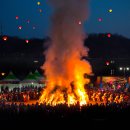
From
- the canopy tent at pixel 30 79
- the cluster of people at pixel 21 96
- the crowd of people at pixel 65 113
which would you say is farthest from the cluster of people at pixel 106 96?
the canopy tent at pixel 30 79

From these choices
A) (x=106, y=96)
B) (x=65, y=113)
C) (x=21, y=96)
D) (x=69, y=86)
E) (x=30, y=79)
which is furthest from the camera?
(x=30, y=79)

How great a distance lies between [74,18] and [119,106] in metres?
A: 11.3

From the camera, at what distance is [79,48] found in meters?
32.8

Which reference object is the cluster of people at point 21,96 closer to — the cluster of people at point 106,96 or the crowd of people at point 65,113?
the cluster of people at point 106,96

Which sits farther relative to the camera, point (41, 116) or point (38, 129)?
point (41, 116)

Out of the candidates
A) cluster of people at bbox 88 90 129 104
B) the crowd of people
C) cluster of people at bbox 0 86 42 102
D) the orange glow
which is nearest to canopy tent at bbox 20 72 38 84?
cluster of people at bbox 0 86 42 102

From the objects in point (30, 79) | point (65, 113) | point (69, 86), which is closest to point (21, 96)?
point (69, 86)

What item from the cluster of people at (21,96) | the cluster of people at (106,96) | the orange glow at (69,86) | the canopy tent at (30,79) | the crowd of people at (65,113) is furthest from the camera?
the canopy tent at (30,79)

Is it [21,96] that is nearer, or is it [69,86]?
[69,86]

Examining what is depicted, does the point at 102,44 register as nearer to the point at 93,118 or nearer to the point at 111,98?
the point at 111,98

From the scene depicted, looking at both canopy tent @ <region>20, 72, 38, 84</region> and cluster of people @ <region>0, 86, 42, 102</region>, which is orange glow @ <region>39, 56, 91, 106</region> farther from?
canopy tent @ <region>20, 72, 38, 84</region>

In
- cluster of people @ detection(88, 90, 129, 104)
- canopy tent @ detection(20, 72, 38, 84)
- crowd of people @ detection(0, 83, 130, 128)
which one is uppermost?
canopy tent @ detection(20, 72, 38, 84)

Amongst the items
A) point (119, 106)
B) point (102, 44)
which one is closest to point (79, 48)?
point (119, 106)

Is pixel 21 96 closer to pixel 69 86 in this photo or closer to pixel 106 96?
pixel 69 86
